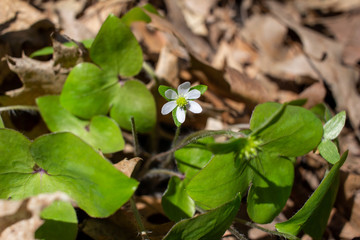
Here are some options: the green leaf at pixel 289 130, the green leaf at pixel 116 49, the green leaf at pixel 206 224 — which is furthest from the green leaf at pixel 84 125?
the green leaf at pixel 289 130

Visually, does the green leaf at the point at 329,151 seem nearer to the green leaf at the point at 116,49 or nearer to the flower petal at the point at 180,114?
the flower petal at the point at 180,114

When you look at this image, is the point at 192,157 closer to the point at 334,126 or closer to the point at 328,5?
the point at 334,126

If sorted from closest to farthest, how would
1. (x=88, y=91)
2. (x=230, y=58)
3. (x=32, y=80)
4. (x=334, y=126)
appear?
(x=334, y=126), (x=88, y=91), (x=32, y=80), (x=230, y=58)

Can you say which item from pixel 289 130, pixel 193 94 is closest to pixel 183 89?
pixel 193 94

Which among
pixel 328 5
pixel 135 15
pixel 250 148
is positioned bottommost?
pixel 250 148

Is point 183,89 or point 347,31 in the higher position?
point 183,89

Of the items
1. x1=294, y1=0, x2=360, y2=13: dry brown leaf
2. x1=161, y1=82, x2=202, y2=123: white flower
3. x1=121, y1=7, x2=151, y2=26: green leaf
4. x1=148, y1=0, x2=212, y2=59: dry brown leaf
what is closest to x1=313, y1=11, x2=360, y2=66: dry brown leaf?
x1=294, y1=0, x2=360, y2=13: dry brown leaf

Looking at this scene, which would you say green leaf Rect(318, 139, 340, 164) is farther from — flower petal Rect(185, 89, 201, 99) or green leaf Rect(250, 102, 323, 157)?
flower petal Rect(185, 89, 201, 99)
